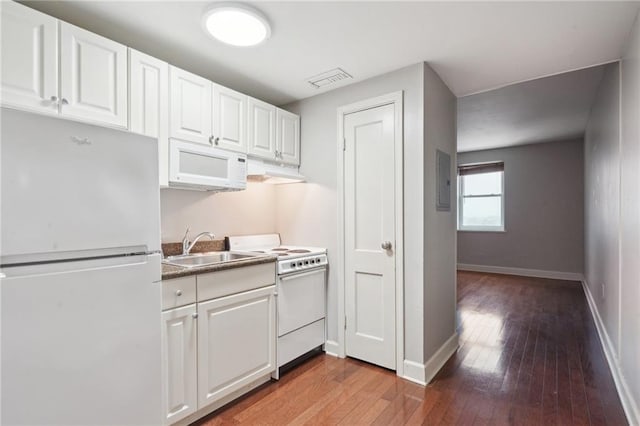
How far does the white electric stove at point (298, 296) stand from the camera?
96.0 inches

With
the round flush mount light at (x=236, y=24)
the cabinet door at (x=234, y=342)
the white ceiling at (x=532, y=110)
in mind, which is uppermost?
the white ceiling at (x=532, y=110)

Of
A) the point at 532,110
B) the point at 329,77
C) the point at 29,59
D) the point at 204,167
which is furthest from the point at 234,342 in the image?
the point at 532,110

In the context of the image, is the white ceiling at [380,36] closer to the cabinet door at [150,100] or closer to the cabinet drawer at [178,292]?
the cabinet door at [150,100]

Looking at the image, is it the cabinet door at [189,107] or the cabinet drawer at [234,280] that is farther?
the cabinet door at [189,107]

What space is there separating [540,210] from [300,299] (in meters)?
5.64

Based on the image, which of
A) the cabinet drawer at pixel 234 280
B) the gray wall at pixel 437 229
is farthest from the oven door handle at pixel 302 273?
the gray wall at pixel 437 229

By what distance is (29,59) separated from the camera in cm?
152

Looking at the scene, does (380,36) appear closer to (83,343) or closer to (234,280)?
(234,280)

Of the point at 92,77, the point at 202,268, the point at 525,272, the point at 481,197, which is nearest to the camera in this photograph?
the point at 92,77

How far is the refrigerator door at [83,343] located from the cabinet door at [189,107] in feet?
3.27

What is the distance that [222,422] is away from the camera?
192cm

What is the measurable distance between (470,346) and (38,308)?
322 cm

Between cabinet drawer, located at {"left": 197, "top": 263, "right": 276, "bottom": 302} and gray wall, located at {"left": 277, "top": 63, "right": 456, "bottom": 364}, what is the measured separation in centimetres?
76

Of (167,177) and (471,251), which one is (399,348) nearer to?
(167,177)
